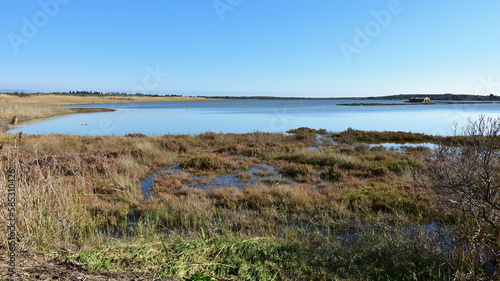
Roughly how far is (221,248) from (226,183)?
635cm

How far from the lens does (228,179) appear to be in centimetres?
1188

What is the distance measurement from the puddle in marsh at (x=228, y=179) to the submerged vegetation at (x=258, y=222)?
6.0 inches

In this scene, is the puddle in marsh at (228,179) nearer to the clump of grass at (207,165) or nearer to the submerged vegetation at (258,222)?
the submerged vegetation at (258,222)

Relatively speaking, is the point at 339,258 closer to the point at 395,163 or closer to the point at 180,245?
the point at 180,245

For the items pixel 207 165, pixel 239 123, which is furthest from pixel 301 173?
pixel 239 123

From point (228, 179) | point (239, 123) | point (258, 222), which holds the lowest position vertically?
point (228, 179)

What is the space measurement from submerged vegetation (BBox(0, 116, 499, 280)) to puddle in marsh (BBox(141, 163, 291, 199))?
15cm

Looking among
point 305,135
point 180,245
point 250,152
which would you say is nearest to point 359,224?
point 180,245

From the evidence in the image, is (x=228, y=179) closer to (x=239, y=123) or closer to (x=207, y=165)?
(x=207, y=165)

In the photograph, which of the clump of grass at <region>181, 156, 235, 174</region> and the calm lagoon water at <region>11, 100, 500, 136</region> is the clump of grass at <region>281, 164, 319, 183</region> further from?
the calm lagoon water at <region>11, 100, 500, 136</region>

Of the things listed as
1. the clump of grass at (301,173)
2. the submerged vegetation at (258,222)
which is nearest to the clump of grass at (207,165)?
the submerged vegetation at (258,222)

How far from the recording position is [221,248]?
4836 mm

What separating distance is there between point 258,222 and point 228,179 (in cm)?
501

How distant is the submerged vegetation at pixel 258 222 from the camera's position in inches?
171
